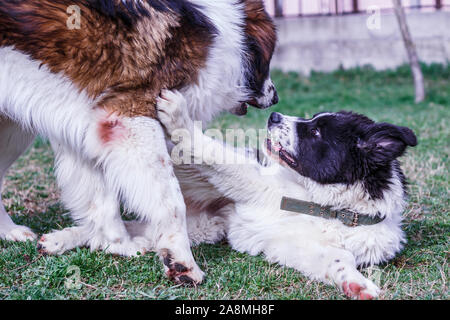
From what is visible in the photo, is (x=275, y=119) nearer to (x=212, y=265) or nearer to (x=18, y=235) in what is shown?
(x=212, y=265)

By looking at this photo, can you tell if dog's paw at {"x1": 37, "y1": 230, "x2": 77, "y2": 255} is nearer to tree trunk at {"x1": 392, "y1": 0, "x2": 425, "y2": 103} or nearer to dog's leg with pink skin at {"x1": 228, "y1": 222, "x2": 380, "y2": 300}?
dog's leg with pink skin at {"x1": 228, "y1": 222, "x2": 380, "y2": 300}

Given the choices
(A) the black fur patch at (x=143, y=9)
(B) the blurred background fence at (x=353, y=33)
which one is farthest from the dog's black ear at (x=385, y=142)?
(B) the blurred background fence at (x=353, y=33)

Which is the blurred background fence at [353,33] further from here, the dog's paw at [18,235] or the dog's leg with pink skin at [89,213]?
the dog's paw at [18,235]

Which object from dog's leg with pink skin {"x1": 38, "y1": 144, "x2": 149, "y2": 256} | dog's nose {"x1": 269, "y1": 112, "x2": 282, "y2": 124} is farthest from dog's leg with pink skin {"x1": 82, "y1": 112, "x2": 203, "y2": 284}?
dog's nose {"x1": 269, "y1": 112, "x2": 282, "y2": 124}

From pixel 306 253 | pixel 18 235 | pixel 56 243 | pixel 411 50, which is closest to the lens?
pixel 306 253

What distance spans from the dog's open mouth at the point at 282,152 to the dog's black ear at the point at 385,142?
396mm

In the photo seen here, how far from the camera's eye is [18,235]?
315 cm

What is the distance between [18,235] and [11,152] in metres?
0.57

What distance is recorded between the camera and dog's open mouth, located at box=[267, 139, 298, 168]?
9.97 feet

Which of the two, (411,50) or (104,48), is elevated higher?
(104,48)

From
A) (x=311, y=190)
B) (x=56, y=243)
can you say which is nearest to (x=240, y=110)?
(x=311, y=190)

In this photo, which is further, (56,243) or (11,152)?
(11,152)

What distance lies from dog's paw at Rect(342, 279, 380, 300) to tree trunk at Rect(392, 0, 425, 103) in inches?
252
